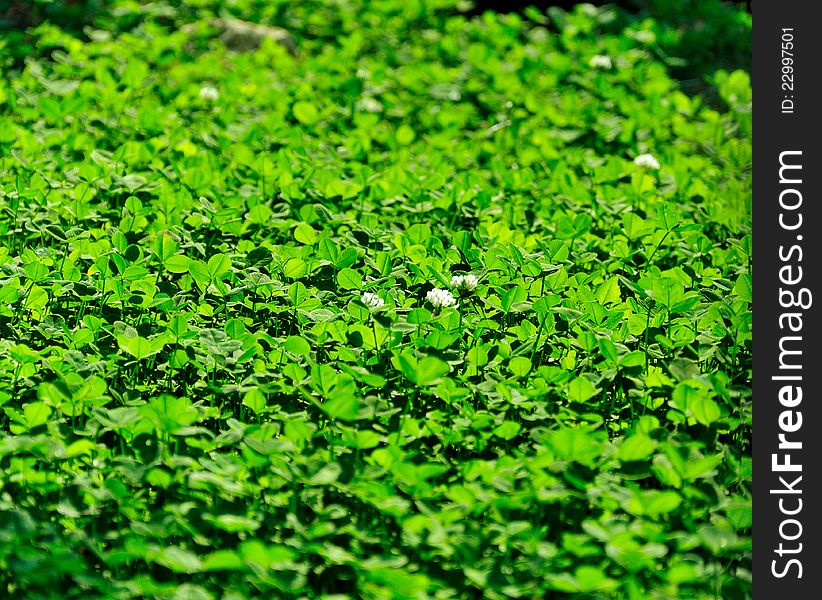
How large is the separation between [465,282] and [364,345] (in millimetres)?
396

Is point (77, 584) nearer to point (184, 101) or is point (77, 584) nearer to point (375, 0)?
point (184, 101)

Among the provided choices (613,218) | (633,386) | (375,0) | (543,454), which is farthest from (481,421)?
(375,0)

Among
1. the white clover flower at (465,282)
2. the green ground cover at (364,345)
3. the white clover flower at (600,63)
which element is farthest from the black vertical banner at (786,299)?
the white clover flower at (600,63)

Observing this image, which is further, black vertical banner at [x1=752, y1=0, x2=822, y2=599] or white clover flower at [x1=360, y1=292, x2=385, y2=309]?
white clover flower at [x1=360, y1=292, x2=385, y2=309]

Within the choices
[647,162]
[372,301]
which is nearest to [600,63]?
[647,162]

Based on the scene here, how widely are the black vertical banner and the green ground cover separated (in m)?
0.08

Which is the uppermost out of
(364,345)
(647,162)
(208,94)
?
(208,94)

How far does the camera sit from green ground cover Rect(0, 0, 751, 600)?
1.95m

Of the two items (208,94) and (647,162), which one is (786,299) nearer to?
(647,162)

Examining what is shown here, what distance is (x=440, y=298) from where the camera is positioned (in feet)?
8.87

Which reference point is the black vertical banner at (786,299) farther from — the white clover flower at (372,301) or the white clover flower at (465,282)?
the white clover flower at (372,301)

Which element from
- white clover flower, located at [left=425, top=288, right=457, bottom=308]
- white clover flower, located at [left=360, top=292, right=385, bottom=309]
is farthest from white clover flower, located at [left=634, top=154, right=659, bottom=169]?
white clover flower, located at [left=360, top=292, right=385, bottom=309]

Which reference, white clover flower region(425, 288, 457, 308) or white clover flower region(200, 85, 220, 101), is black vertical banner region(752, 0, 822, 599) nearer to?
white clover flower region(425, 288, 457, 308)

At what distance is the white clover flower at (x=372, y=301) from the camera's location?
2.61 metres
